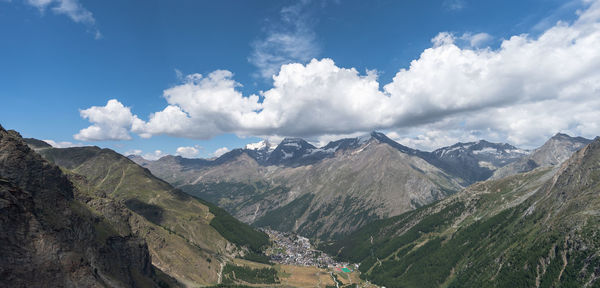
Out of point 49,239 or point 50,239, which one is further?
point 50,239

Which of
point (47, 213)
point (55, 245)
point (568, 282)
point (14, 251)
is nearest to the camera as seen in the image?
point (14, 251)

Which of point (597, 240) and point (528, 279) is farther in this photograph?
point (528, 279)

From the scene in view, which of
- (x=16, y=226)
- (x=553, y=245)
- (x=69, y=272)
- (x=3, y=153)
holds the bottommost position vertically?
(x=553, y=245)

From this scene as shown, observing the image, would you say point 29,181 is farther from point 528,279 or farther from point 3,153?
point 528,279

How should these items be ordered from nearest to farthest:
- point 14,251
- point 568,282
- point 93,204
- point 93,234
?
point 14,251 → point 93,234 → point 568,282 → point 93,204

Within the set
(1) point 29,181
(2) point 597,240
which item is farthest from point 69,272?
(2) point 597,240
